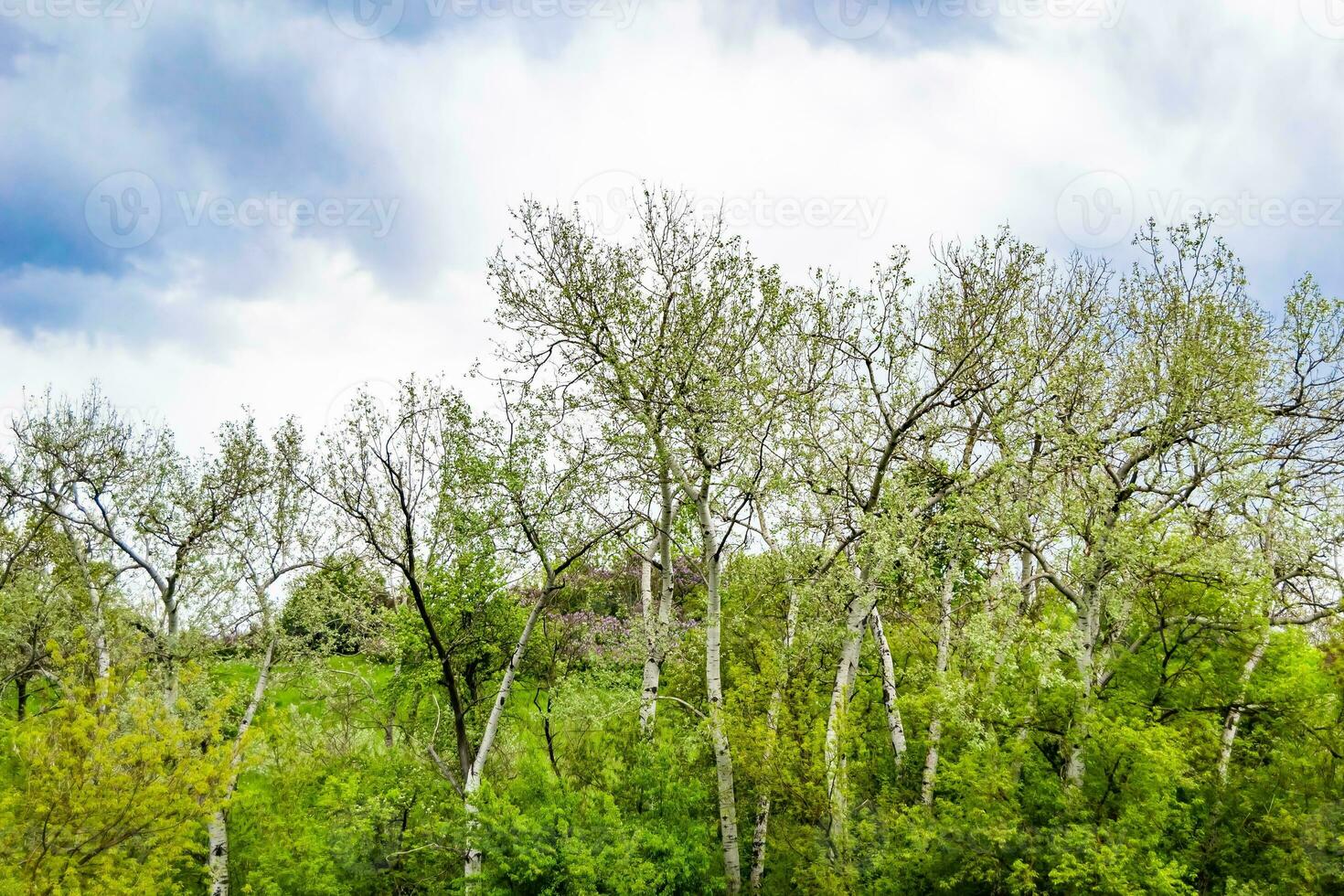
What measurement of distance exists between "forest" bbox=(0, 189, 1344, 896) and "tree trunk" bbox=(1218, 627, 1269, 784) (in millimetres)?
130

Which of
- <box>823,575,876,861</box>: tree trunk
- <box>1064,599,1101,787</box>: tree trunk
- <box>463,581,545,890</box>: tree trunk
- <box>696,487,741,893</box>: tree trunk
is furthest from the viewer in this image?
<box>696,487,741,893</box>: tree trunk

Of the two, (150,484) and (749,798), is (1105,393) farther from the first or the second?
(150,484)

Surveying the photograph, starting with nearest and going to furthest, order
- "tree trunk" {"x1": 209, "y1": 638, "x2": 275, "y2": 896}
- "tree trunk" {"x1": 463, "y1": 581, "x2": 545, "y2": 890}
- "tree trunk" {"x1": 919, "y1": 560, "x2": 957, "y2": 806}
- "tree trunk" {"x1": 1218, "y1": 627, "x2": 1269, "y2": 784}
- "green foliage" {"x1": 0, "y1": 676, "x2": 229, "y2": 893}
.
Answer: "green foliage" {"x1": 0, "y1": 676, "x2": 229, "y2": 893}, "tree trunk" {"x1": 1218, "y1": 627, "x2": 1269, "y2": 784}, "tree trunk" {"x1": 463, "y1": 581, "x2": 545, "y2": 890}, "tree trunk" {"x1": 919, "y1": 560, "x2": 957, "y2": 806}, "tree trunk" {"x1": 209, "y1": 638, "x2": 275, "y2": 896}

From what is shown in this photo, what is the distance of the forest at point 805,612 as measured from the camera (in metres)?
13.2

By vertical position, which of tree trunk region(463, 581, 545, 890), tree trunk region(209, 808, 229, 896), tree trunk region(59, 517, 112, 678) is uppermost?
tree trunk region(59, 517, 112, 678)

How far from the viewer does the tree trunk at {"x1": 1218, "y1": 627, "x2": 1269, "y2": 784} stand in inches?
596

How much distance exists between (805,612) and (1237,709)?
331 inches

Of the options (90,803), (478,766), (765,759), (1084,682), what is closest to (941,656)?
(1084,682)

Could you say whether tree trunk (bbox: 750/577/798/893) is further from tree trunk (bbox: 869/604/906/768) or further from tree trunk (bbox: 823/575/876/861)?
tree trunk (bbox: 869/604/906/768)

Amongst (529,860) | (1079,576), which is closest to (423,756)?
(529,860)

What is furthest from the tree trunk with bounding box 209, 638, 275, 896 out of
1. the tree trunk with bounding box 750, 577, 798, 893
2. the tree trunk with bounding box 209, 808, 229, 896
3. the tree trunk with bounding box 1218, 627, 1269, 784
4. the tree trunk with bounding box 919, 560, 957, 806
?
the tree trunk with bounding box 1218, 627, 1269, 784

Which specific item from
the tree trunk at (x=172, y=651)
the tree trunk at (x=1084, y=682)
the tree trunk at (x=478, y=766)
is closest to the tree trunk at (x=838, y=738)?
the tree trunk at (x=1084, y=682)

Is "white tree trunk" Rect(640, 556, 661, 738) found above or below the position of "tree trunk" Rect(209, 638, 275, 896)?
above

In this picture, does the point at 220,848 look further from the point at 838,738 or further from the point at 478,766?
the point at 838,738
